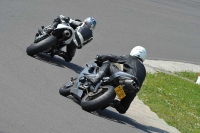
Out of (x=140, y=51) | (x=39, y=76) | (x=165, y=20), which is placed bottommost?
(x=165, y=20)

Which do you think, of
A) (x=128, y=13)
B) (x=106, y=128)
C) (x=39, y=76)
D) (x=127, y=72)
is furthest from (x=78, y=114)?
(x=128, y=13)

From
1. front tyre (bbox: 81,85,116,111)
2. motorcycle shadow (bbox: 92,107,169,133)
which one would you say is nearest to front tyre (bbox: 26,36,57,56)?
motorcycle shadow (bbox: 92,107,169,133)

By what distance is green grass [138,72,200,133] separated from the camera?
12.5 m

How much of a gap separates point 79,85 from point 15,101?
5.66 ft

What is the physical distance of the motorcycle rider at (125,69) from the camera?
10273 millimetres

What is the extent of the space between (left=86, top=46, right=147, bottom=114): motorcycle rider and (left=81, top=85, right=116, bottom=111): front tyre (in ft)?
0.88

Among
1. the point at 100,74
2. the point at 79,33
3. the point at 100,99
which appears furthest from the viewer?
the point at 79,33

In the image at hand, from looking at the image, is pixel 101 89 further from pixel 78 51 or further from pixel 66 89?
pixel 78 51

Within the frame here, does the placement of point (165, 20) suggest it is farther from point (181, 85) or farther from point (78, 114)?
point (78, 114)

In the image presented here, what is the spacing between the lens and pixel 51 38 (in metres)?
12.8

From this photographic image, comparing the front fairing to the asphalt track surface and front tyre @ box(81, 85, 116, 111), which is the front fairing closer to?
the asphalt track surface

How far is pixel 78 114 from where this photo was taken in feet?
31.0

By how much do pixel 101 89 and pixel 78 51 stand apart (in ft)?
19.3

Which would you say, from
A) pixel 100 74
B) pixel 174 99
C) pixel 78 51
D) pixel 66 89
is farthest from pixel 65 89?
pixel 78 51
